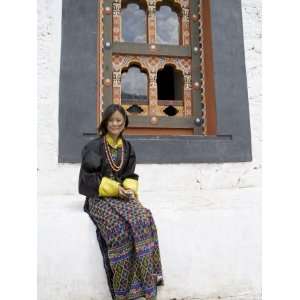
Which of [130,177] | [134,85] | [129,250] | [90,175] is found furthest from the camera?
[134,85]

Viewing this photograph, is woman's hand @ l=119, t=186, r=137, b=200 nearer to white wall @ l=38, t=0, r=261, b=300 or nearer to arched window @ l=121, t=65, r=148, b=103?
white wall @ l=38, t=0, r=261, b=300

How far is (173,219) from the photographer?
2576mm

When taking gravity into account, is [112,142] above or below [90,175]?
above

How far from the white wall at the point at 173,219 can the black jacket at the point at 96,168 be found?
20 cm

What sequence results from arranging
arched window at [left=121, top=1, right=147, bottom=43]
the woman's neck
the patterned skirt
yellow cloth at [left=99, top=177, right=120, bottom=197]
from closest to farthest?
the patterned skirt → yellow cloth at [left=99, top=177, right=120, bottom=197] → the woman's neck → arched window at [left=121, top=1, right=147, bottom=43]

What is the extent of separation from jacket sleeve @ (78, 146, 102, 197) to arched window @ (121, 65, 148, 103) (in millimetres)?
966

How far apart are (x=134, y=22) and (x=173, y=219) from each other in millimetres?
1662

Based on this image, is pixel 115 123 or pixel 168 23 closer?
pixel 115 123

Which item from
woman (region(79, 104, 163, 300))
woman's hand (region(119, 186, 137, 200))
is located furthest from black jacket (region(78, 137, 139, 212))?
woman's hand (region(119, 186, 137, 200))

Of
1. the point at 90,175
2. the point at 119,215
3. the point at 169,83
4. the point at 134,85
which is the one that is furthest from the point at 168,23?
the point at 119,215

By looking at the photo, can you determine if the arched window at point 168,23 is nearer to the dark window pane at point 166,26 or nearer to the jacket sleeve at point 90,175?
the dark window pane at point 166,26

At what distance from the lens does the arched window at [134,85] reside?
318cm

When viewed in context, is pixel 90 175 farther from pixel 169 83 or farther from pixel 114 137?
pixel 169 83

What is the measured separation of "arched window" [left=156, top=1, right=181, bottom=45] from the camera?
130 inches
